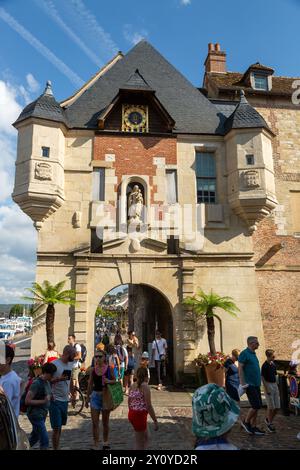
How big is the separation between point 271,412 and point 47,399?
4.80 meters

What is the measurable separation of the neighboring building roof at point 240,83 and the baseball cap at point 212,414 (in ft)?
59.1

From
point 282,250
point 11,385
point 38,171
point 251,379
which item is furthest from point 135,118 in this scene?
point 11,385

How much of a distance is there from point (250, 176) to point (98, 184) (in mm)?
5751

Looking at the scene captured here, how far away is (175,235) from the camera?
1375 cm

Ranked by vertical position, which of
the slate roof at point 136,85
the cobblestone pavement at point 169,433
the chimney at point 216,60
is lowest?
the cobblestone pavement at point 169,433

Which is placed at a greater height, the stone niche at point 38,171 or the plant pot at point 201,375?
the stone niche at point 38,171

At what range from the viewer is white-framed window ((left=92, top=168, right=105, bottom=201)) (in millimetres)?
13992

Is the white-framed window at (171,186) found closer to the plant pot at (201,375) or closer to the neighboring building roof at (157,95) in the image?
the neighboring building roof at (157,95)

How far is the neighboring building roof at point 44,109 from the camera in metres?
13.6

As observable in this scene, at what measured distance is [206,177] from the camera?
14.8m

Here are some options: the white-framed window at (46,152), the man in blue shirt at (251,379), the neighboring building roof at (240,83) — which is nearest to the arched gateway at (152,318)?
the man in blue shirt at (251,379)

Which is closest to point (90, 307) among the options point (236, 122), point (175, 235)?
point (175, 235)

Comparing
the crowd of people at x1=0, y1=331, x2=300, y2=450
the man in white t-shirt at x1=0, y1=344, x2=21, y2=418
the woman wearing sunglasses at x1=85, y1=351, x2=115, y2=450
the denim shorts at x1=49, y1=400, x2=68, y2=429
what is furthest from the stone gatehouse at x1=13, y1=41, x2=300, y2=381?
the man in white t-shirt at x1=0, y1=344, x2=21, y2=418

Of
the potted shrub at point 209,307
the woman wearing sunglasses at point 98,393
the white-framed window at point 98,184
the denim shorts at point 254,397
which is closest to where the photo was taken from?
the woman wearing sunglasses at point 98,393
